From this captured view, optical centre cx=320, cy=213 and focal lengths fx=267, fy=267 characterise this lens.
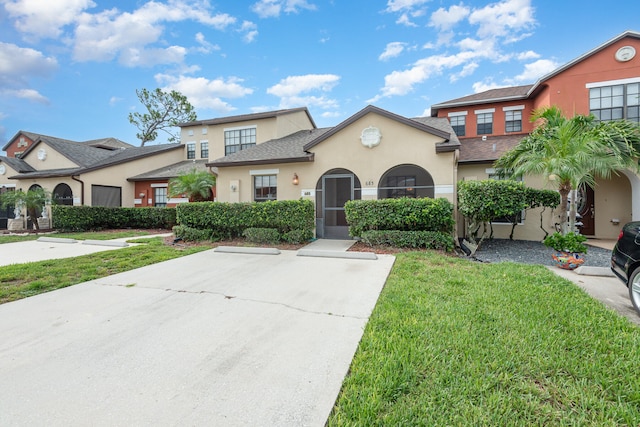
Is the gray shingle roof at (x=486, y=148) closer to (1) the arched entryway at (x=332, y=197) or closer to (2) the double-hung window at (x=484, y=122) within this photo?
(2) the double-hung window at (x=484, y=122)

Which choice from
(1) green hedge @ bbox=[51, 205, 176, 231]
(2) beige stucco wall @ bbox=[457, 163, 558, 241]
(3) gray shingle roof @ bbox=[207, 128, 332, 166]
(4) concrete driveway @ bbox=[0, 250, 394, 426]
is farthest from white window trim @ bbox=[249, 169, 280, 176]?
(2) beige stucco wall @ bbox=[457, 163, 558, 241]

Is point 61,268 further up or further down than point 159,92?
further down

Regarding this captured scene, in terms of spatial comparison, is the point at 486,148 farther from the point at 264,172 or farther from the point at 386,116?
the point at 264,172

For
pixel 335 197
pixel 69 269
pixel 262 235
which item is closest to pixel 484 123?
pixel 335 197

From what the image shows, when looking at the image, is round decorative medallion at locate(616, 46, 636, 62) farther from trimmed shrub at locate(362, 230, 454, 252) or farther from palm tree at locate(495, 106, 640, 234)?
trimmed shrub at locate(362, 230, 454, 252)

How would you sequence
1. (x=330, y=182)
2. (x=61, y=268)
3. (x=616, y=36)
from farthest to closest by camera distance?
(x=330, y=182) → (x=616, y=36) → (x=61, y=268)

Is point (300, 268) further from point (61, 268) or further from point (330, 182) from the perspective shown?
point (330, 182)

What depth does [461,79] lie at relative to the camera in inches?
592

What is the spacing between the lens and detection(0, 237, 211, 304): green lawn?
511 centimetres

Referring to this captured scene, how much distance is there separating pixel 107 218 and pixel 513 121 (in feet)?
76.9

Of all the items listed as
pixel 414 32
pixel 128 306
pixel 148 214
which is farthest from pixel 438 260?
pixel 148 214

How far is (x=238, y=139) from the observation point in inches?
688

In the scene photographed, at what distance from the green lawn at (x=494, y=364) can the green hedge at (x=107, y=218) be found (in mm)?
15335

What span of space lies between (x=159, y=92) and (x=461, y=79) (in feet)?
110
